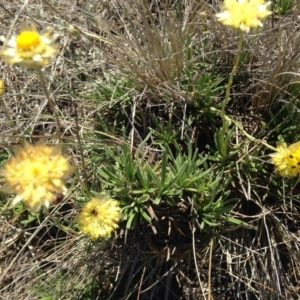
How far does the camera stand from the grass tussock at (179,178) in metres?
1.63

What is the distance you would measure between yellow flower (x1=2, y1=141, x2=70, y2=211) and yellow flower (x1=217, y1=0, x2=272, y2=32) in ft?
1.81

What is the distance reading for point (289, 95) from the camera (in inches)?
69.4

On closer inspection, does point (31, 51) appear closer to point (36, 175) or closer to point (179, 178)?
point (36, 175)

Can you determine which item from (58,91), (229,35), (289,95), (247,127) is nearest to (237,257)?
(247,127)

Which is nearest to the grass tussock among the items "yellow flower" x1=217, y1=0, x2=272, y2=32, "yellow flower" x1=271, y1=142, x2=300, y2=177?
"yellow flower" x1=271, y1=142, x2=300, y2=177

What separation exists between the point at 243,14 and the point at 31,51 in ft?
1.76

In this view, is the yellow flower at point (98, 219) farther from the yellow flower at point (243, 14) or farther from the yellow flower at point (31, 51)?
the yellow flower at point (243, 14)

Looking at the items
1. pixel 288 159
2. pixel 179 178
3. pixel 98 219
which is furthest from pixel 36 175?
pixel 288 159

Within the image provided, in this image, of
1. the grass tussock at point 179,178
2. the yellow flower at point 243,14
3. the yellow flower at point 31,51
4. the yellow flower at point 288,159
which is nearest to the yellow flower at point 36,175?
the yellow flower at point 31,51

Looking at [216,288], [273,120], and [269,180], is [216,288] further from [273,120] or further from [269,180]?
[273,120]

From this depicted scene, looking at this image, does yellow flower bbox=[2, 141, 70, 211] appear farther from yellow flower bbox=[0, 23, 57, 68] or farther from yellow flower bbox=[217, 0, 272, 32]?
yellow flower bbox=[217, 0, 272, 32]

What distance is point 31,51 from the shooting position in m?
1.16

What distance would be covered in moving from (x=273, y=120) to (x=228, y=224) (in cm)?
41

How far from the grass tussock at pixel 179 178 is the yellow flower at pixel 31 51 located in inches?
16.5
